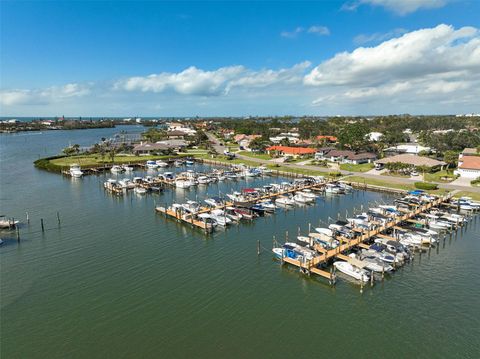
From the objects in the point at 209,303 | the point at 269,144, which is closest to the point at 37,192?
the point at 209,303

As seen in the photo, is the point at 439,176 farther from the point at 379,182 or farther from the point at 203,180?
the point at 203,180

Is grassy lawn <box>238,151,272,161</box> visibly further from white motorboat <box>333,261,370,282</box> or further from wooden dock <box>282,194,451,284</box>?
white motorboat <box>333,261,370,282</box>

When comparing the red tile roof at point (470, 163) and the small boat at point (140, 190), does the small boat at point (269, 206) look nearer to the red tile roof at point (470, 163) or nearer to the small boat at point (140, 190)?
the small boat at point (140, 190)

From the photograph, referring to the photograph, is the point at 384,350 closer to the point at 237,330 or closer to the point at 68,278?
the point at 237,330

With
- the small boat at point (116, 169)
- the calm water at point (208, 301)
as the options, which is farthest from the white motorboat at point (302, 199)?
the small boat at point (116, 169)

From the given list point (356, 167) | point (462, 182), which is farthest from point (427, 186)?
point (356, 167)
